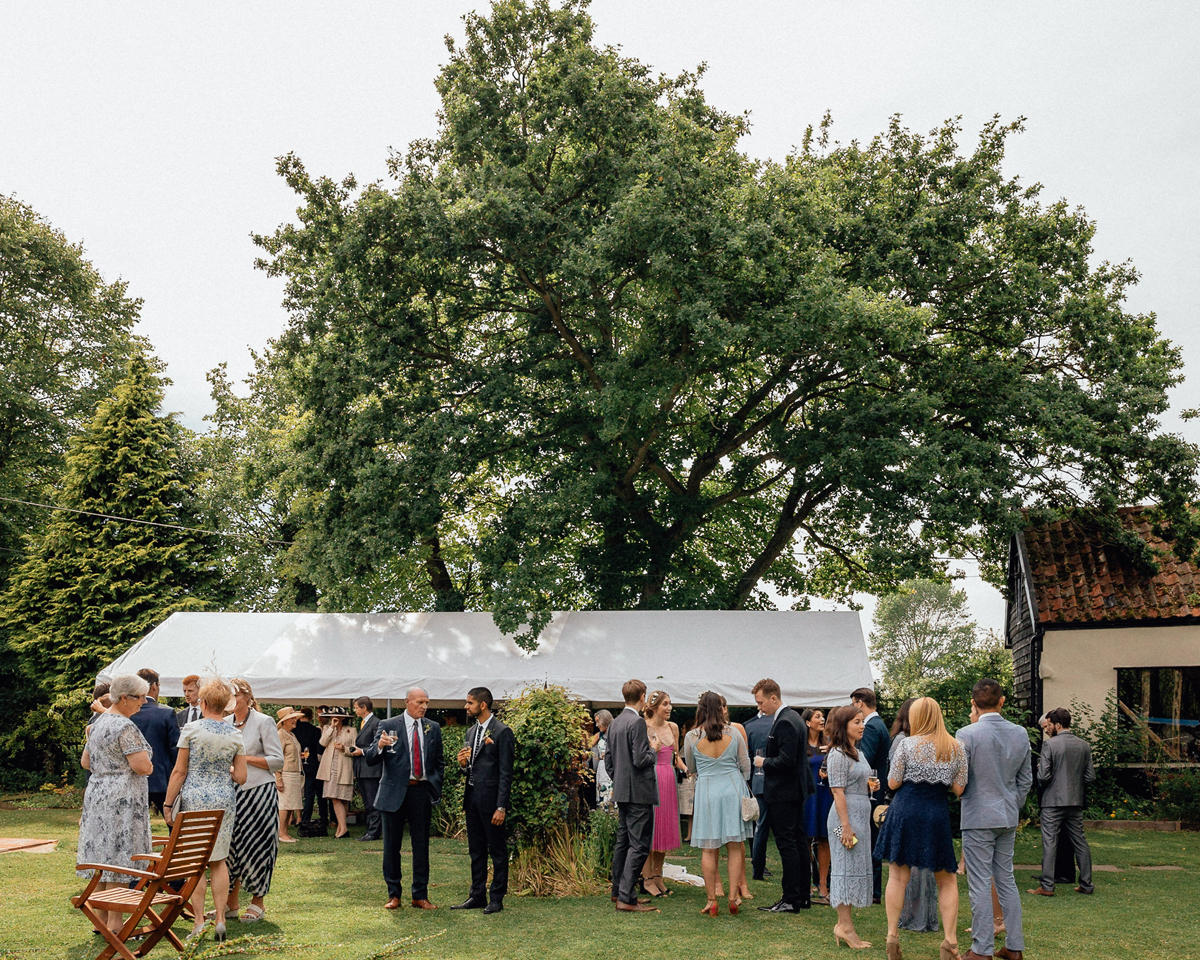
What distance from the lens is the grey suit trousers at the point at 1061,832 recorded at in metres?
9.48

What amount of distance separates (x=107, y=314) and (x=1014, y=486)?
24243 mm

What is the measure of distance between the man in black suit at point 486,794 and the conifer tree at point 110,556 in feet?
47.5

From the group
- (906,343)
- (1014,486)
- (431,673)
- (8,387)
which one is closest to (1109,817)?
(1014,486)

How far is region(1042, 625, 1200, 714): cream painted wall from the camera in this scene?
15.7 metres

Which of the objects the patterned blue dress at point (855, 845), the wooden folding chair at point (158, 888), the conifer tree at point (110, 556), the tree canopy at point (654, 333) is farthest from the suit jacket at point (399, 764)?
the conifer tree at point (110, 556)

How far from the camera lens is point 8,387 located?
82.0ft

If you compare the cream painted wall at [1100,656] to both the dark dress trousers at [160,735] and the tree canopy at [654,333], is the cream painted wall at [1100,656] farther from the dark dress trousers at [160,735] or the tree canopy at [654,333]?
the dark dress trousers at [160,735]

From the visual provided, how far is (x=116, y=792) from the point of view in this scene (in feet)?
21.1

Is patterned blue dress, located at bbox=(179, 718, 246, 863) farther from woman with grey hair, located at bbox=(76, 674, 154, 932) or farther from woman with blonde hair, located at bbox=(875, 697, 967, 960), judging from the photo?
woman with blonde hair, located at bbox=(875, 697, 967, 960)

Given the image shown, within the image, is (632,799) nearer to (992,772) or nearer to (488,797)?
(488,797)

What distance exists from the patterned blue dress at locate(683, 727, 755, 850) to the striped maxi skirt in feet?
10.6

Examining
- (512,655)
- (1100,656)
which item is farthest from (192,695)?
(1100,656)

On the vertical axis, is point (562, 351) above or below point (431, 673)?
above

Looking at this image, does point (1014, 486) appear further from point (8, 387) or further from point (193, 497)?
point (8, 387)
